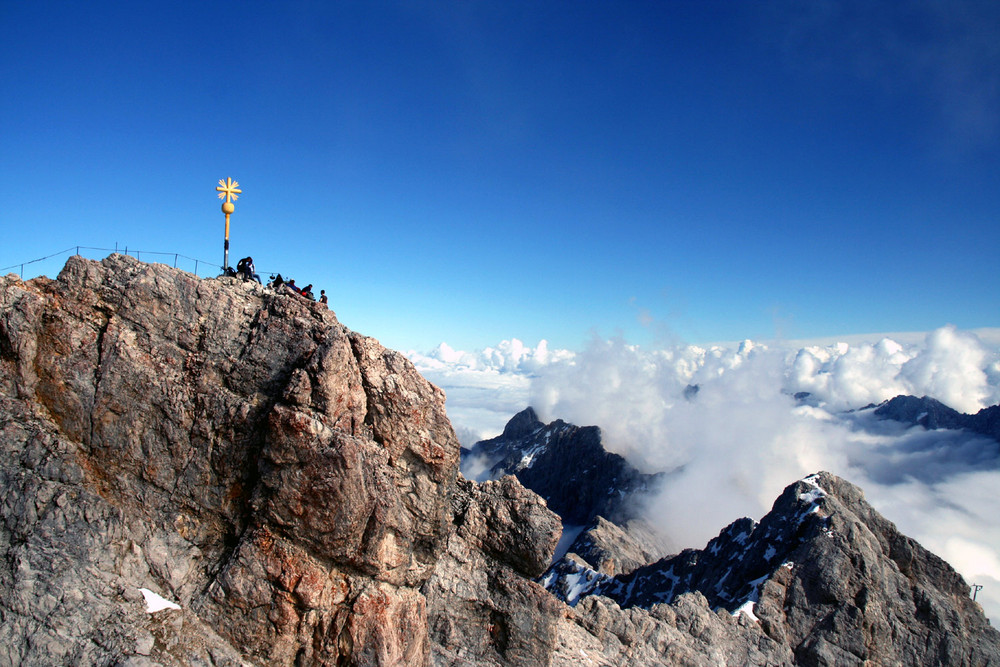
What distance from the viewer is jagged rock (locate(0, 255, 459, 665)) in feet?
94.1

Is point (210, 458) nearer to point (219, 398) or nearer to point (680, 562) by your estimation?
point (219, 398)

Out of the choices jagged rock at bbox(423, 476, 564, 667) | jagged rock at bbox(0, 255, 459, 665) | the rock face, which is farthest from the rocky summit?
the rock face

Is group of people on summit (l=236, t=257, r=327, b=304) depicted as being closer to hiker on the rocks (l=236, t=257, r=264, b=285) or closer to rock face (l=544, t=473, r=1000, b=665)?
hiker on the rocks (l=236, t=257, r=264, b=285)

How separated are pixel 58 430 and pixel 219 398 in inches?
346

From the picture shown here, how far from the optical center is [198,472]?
105 ft

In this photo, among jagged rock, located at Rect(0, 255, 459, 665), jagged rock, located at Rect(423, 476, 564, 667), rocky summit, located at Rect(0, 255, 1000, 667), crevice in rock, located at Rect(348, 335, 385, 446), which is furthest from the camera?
jagged rock, located at Rect(423, 476, 564, 667)

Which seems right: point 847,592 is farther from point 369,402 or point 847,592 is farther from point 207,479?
point 207,479

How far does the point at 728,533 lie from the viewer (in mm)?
131750


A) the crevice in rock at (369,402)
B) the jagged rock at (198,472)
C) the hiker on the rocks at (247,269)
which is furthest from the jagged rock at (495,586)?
the hiker on the rocks at (247,269)

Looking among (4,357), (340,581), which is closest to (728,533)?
(340,581)

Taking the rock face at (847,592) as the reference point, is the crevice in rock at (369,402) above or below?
above

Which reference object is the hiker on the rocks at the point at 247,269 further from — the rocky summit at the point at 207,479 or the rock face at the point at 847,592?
the rock face at the point at 847,592

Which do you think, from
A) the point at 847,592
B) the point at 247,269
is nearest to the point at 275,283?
the point at 247,269

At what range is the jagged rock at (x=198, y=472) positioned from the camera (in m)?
28.7
